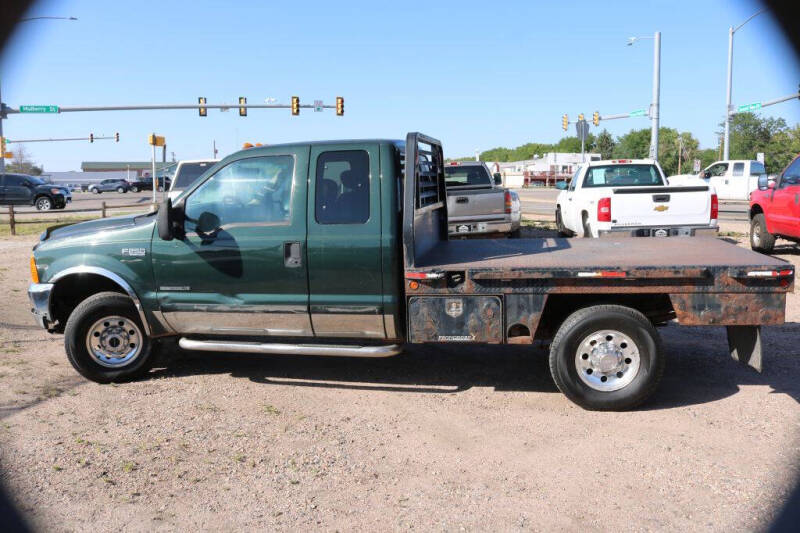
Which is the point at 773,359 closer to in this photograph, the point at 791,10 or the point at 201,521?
the point at 791,10

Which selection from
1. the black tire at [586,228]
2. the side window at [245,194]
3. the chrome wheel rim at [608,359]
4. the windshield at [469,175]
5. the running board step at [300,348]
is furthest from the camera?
the windshield at [469,175]

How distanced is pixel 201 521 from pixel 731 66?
36961mm

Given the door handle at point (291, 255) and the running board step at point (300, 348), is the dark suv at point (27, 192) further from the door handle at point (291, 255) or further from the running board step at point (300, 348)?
the door handle at point (291, 255)

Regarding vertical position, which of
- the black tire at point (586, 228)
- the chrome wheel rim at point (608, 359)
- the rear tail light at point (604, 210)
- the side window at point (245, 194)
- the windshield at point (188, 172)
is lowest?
the chrome wheel rim at point (608, 359)

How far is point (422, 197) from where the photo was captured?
6.28 meters

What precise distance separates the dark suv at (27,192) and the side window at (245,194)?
3053 centimetres

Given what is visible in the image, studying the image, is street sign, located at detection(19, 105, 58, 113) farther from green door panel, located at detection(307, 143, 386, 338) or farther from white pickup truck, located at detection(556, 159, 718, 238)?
green door panel, located at detection(307, 143, 386, 338)

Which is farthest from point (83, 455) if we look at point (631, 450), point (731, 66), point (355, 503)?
point (731, 66)

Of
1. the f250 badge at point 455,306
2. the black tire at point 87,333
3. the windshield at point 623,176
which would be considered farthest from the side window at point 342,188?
the windshield at point 623,176

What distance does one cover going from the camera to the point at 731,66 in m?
34.4

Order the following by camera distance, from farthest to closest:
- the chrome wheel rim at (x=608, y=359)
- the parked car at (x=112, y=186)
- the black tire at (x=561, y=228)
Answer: the parked car at (x=112, y=186)
the black tire at (x=561, y=228)
the chrome wheel rim at (x=608, y=359)

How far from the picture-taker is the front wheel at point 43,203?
107 ft

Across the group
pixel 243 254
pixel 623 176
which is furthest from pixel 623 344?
pixel 623 176

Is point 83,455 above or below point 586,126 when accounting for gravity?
below
